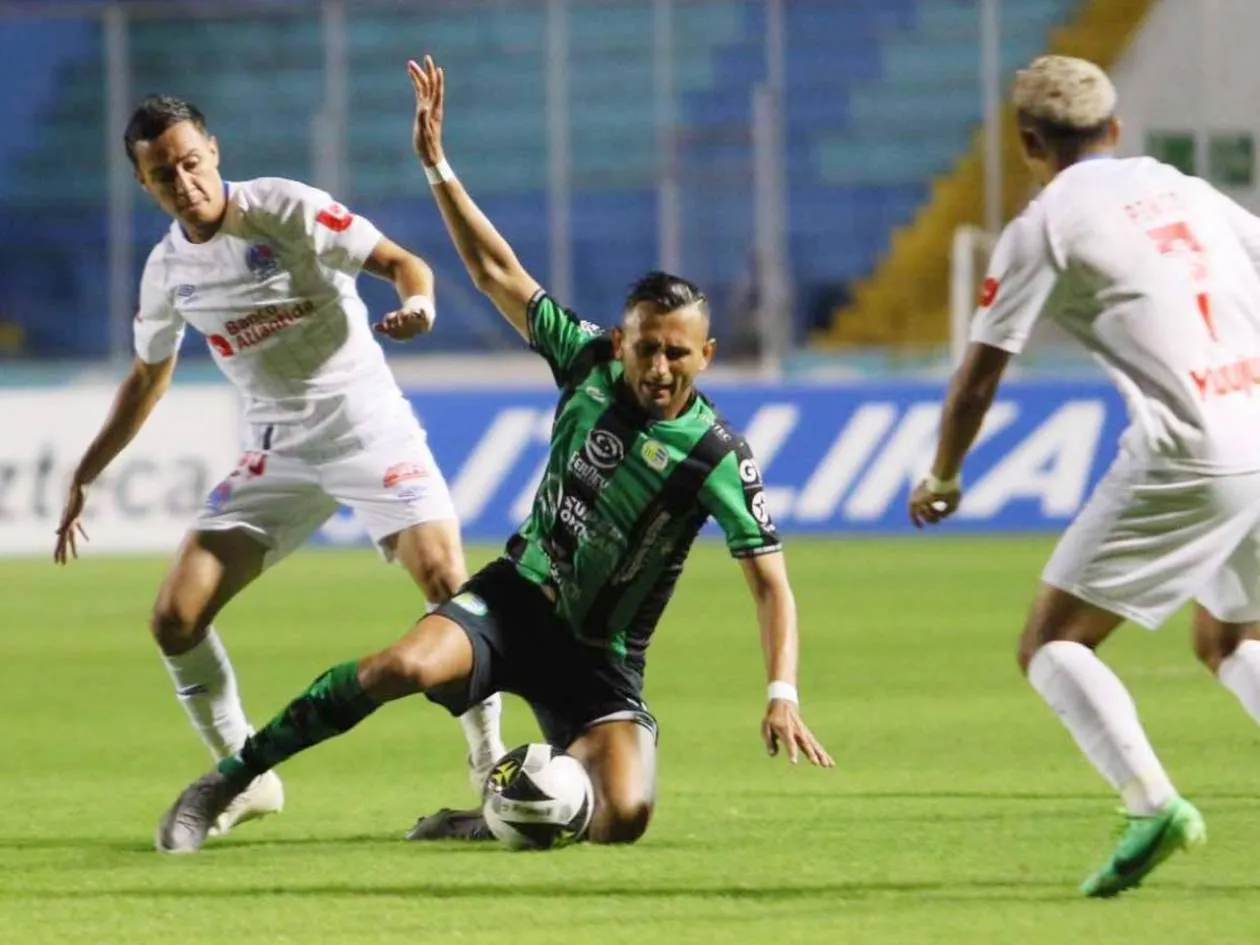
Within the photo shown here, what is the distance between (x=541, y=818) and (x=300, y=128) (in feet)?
58.7

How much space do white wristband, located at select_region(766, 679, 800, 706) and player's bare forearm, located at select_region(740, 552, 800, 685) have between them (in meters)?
0.02

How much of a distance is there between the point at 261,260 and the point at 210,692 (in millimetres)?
1342

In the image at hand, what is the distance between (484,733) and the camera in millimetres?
7656

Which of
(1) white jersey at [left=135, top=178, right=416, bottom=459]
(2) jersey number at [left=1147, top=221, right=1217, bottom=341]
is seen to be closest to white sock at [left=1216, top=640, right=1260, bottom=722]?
(2) jersey number at [left=1147, top=221, right=1217, bottom=341]

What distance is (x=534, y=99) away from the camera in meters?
24.5

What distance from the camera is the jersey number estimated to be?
5.79 metres

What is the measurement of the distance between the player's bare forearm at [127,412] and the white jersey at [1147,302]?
3.26 m

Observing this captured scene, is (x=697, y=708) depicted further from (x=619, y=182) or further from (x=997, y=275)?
(x=619, y=182)

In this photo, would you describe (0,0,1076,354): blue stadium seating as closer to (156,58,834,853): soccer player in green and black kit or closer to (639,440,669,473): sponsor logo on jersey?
(156,58,834,853): soccer player in green and black kit

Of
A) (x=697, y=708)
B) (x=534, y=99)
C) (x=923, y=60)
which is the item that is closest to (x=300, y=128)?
(x=534, y=99)

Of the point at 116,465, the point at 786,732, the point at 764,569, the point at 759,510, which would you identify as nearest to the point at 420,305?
the point at 759,510

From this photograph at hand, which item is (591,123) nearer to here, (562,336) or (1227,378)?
(562,336)

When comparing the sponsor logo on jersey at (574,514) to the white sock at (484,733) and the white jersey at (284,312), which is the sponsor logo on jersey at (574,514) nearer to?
the white sock at (484,733)

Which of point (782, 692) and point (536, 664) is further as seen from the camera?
point (536, 664)
